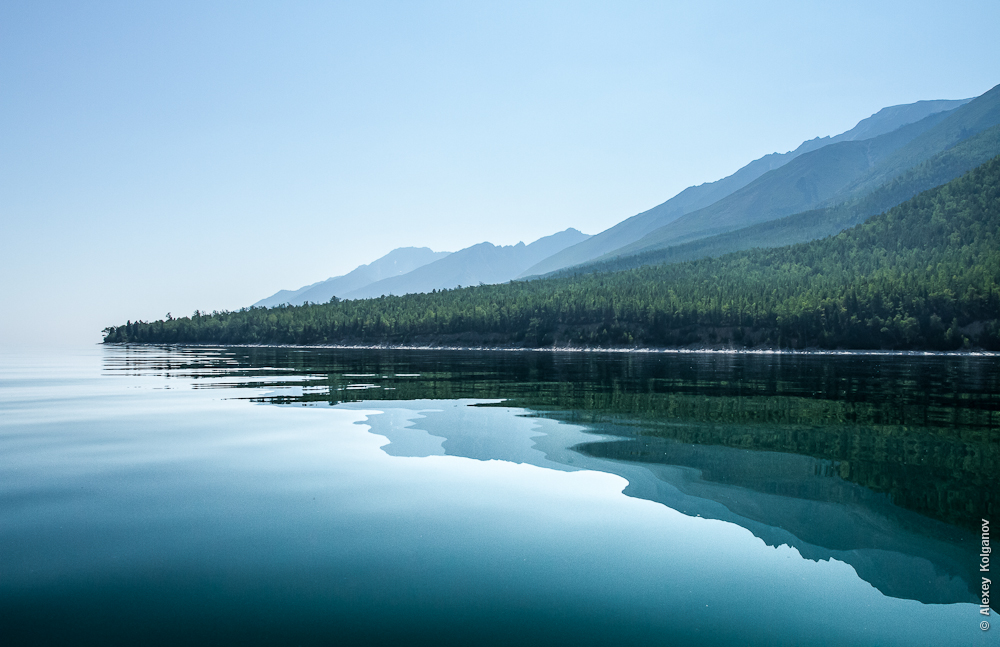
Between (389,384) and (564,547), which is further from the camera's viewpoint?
(389,384)

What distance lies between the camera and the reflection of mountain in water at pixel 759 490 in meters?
13.7

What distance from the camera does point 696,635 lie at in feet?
34.3

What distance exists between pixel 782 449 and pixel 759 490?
7101 millimetres

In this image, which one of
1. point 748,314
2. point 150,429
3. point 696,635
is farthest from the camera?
point 748,314

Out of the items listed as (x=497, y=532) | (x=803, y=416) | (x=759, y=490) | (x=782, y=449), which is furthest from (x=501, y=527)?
(x=803, y=416)

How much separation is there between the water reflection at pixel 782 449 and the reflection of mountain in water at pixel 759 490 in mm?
56

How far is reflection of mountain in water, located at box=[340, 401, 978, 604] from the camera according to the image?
1371cm

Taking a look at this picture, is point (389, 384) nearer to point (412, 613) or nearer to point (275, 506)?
point (275, 506)

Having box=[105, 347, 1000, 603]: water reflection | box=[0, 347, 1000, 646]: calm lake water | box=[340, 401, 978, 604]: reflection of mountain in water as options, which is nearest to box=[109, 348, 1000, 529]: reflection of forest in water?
box=[105, 347, 1000, 603]: water reflection

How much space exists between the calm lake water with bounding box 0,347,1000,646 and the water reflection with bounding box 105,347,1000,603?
13 cm

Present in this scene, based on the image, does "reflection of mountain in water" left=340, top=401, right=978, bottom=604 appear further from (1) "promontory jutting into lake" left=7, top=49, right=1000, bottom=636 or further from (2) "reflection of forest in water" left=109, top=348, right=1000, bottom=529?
(2) "reflection of forest in water" left=109, top=348, right=1000, bottom=529

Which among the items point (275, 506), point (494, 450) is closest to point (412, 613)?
point (275, 506)

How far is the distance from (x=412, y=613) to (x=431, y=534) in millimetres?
4103

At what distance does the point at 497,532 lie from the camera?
15312 mm
